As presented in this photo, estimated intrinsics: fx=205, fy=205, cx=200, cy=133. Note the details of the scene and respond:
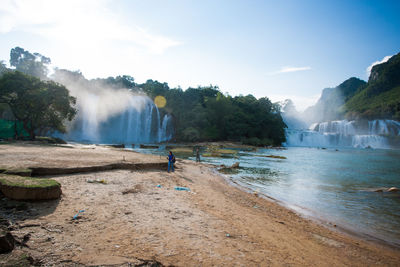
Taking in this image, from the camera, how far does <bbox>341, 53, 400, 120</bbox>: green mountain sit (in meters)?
73.4

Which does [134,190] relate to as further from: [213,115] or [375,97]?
[375,97]

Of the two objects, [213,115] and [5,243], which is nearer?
[5,243]

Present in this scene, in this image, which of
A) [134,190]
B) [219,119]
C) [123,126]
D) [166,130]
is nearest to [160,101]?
[166,130]

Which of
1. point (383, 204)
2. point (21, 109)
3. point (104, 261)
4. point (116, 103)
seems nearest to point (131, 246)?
point (104, 261)

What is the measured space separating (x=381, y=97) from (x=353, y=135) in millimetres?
37068

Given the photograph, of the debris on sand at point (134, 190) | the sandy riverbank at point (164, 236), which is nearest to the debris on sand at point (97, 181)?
the sandy riverbank at point (164, 236)

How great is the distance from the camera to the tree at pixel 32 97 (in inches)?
908

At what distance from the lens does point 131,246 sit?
320 cm

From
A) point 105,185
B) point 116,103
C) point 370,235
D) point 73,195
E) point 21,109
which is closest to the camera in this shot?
point 73,195

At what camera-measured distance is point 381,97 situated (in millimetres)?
88875

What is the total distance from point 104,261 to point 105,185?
481 centimetres

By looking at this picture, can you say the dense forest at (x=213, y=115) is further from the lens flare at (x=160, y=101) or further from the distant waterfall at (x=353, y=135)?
the distant waterfall at (x=353, y=135)

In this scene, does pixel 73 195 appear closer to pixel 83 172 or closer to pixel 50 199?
pixel 50 199

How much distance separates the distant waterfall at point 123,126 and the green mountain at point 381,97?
7723 centimetres
